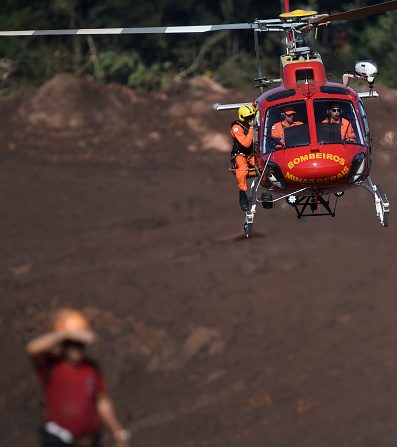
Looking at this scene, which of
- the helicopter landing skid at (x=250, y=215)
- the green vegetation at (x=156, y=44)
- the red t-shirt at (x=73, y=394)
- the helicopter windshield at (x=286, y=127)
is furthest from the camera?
the green vegetation at (x=156, y=44)

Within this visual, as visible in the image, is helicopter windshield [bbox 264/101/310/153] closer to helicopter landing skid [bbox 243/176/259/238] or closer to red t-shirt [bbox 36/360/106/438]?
helicopter landing skid [bbox 243/176/259/238]

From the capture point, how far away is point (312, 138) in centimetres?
2447

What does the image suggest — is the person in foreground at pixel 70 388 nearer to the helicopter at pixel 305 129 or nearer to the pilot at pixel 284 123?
the helicopter at pixel 305 129

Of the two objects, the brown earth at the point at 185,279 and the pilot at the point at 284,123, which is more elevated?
the pilot at the point at 284,123

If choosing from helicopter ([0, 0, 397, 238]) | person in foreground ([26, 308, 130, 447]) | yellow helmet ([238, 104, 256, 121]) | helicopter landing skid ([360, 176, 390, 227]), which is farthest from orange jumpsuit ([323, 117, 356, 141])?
person in foreground ([26, 308, 130, 447])

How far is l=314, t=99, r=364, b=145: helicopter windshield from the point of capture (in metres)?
24.7

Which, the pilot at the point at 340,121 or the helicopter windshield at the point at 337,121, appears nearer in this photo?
the helicopter windshield at the point at 337,121

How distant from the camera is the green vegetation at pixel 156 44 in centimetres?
6062

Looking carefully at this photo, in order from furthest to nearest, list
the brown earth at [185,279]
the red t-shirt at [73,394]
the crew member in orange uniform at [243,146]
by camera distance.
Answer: the brown earth at [185,279]
the crew member in orange uniform at [243,146]
the red t-shirt at [73,394]

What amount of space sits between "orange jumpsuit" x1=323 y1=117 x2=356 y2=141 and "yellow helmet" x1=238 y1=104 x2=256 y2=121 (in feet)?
6.01

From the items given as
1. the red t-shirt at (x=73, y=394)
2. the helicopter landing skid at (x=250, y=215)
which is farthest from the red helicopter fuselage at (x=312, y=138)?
the red t-shirt at (x=73, y=394)

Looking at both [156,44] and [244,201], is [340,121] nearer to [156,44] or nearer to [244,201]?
[244,201]

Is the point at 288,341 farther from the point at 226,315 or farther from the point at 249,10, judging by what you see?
the point at 249,10

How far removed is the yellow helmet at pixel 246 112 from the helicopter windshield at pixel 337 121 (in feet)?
5.52
